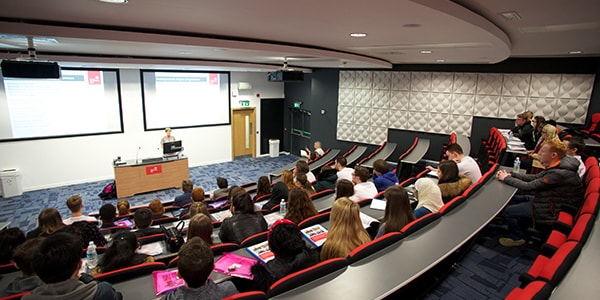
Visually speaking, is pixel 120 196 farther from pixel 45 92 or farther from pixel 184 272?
pixel 184 272

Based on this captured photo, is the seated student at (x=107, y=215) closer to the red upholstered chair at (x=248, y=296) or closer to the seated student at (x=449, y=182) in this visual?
the red upholstered chair at (x=248, y=296)

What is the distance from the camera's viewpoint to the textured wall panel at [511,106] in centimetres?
802

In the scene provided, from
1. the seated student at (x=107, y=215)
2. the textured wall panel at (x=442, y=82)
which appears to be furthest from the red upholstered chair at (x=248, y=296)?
the textured wall panel at (x=442, y=82)

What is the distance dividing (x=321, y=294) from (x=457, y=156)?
361 centimetres

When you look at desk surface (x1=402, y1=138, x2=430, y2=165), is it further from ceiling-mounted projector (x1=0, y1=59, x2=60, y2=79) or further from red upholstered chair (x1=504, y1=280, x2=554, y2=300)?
ceiling-mounted projector (x1=0, y1=59, x2=60, y2=79)

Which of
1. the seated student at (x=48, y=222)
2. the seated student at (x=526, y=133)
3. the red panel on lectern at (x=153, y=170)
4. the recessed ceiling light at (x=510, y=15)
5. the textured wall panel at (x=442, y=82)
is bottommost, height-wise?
the red panel on lectern at (x=153, y=170)

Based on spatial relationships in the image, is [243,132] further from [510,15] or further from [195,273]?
[195,273]

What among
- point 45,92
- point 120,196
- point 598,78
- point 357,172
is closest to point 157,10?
point 357,172

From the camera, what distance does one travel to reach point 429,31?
10.4 ft

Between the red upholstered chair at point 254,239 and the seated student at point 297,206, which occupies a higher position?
the seated student at point 297,206

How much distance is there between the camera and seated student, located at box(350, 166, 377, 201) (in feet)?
14.5

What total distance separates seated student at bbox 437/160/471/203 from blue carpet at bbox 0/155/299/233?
6191 mm

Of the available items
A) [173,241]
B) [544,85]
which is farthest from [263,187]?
[544,85]

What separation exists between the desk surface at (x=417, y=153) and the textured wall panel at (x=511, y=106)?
77.4 inches
